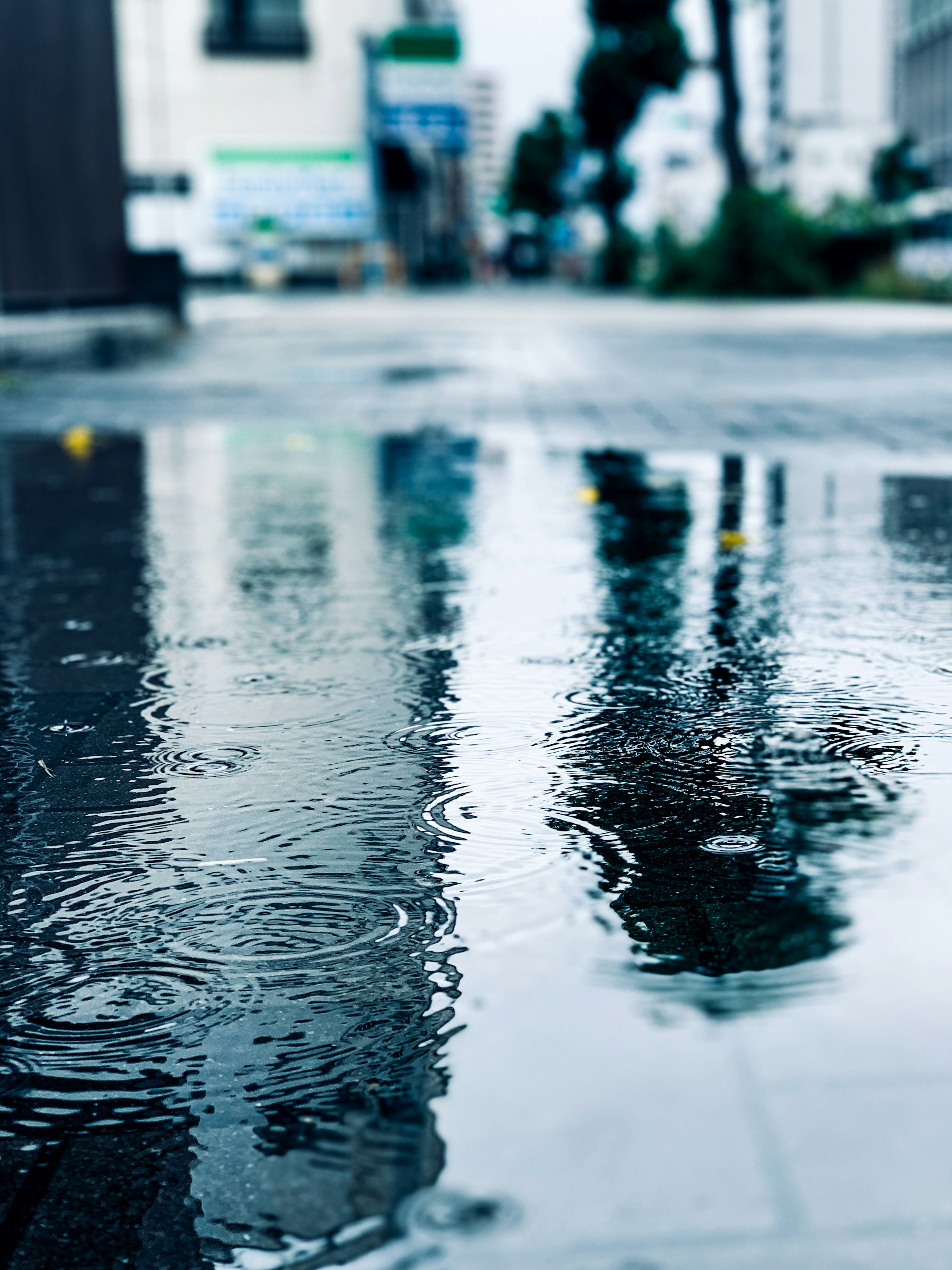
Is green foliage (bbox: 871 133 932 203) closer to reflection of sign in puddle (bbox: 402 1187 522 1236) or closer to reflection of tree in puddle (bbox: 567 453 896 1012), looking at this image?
reflection of tree in puddle (bbox: 567 453 896 1012)

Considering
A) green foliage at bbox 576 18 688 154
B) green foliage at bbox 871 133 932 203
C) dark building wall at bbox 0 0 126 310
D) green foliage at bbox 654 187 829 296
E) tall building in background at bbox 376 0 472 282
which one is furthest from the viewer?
green foliage at bbox 871 133 932 203

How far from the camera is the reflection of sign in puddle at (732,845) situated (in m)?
2.40

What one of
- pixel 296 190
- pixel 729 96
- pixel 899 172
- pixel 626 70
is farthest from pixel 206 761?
pixel 899 172

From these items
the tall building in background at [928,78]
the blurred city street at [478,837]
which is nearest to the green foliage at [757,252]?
the blurred city street at [478,837]

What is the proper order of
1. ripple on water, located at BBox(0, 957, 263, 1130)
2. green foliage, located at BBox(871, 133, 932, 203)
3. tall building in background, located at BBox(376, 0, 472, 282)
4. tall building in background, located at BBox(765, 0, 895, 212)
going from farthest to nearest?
tall building in background, located at BBox(765, 0, 895, 212)
green foliage, located at BBox(871, 133, 932, 203)
tall building in background, located at BBox(376, 0, 472, 282)
ripple on water, located at BBox(0, 957, 263, 1130)

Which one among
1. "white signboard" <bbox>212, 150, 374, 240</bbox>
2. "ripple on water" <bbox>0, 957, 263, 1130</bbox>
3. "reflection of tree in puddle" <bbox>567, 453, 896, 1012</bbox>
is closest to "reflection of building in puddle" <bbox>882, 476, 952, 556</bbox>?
"reflection of tree in puddle" <bbox>567, 453, 896, 1012</bbox>

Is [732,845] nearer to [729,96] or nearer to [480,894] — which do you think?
[480,894]

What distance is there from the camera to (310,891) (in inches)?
90.2

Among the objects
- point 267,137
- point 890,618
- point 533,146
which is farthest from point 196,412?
point 533,146

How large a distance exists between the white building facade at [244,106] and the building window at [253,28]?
28 millimetres

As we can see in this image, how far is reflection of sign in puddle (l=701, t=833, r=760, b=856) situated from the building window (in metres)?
42.7

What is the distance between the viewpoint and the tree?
4938 centimetres

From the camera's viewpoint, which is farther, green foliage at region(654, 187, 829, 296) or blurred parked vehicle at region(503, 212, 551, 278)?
blurred parked vehicle at region(503, 212, 551, 278)

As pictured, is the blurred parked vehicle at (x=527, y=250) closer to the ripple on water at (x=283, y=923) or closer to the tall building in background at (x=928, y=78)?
the tall building in background at (x=928, y=78)
